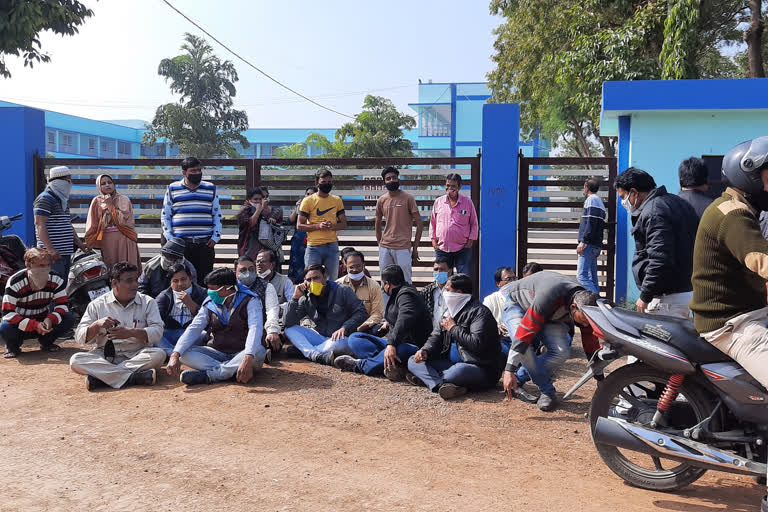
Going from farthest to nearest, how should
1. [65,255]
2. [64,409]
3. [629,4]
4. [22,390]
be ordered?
[629,4] → [65,255] → [22,390] → [64,409]

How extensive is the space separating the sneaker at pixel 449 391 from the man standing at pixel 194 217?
375 centimetres

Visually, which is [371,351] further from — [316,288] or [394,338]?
[316,288]

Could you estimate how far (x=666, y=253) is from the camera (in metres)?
5.02

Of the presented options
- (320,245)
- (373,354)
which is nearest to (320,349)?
(373,354)

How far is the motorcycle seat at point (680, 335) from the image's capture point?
3.97m

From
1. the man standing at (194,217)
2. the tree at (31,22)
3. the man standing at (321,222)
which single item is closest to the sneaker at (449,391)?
the man standing at (321,222)

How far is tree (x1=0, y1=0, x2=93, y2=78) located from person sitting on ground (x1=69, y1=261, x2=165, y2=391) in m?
10.5

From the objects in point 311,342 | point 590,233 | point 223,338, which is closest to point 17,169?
point 223,338

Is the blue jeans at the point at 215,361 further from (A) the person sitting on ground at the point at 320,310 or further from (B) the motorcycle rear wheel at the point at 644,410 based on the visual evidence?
(B) the motorcycle rear wheel at the point at 644,410

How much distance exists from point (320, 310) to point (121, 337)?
2.05 metres

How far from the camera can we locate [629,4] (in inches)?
768

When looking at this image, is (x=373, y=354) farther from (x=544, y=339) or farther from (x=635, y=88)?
(x=635, y=88)

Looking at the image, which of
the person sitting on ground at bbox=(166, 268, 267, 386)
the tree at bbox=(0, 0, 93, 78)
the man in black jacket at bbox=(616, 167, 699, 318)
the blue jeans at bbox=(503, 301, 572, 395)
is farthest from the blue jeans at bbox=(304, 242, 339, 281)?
the tree at bbox=(0, 0, 93, 78)

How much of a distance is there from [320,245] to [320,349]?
6.85 feet
